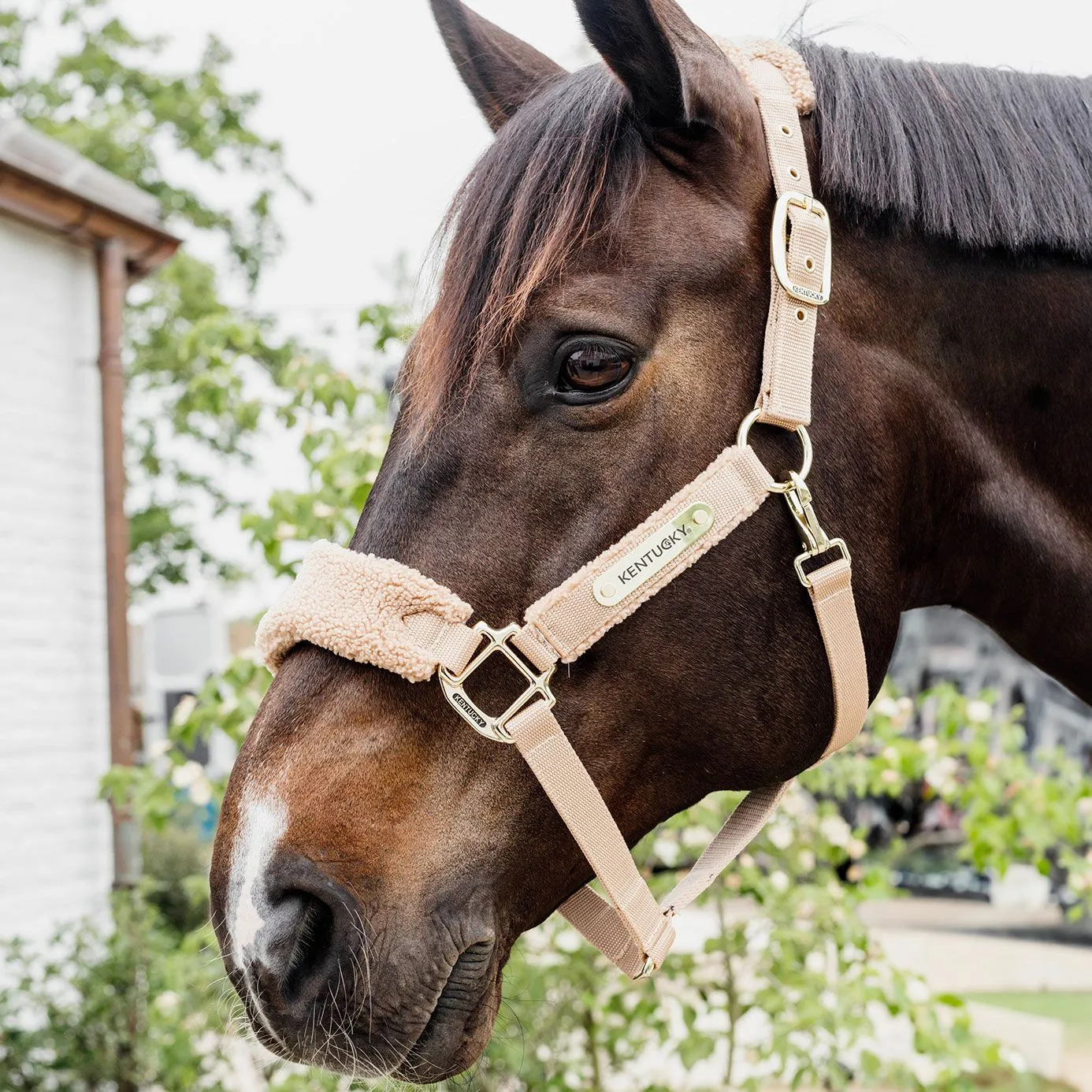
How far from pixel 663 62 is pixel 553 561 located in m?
0.65

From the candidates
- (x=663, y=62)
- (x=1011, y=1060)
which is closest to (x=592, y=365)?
(x=663, y=62)

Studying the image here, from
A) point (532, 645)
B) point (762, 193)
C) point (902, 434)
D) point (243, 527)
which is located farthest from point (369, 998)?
point (243, 527)

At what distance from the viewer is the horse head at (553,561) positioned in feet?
4.35

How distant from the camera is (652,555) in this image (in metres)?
1.40

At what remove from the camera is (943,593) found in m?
1.72

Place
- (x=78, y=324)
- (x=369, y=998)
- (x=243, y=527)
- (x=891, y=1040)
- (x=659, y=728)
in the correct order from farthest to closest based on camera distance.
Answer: (x=78, y=324)
(x=891, y=1040)
(x=243, y=527)
(x=659, y=728)
(x=369, y=998)

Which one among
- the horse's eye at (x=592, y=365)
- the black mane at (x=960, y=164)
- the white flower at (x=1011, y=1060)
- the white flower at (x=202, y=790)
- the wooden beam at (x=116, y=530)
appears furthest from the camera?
the wooden beam at (x=116, y=530)

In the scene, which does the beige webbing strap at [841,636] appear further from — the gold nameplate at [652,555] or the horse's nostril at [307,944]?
the horse's nostril at [307,944]

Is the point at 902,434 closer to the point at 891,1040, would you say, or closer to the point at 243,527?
the point at 243,527

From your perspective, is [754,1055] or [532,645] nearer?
[532,645]

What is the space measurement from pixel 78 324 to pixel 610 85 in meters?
4.82

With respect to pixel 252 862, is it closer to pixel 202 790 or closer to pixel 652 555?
pixel 652 555

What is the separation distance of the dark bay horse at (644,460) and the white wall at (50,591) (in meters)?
4.12

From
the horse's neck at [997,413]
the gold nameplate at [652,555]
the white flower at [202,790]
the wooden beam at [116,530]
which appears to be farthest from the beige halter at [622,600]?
the wooden beam at [116,530]
